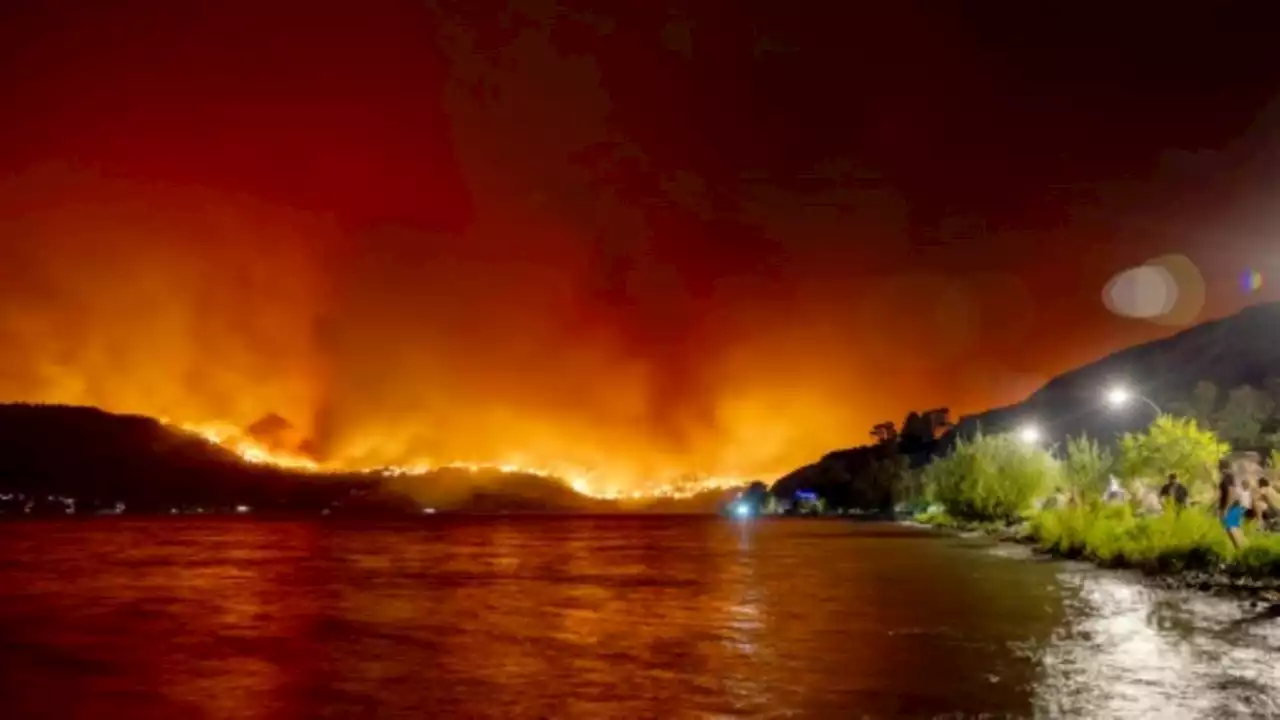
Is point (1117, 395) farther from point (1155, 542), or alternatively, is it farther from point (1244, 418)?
point (1244, 418)

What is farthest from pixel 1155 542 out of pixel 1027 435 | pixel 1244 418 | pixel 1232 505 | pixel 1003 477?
pixel 1244 418

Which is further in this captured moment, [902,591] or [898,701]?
[902,591]

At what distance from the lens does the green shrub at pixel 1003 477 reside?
4193 inches

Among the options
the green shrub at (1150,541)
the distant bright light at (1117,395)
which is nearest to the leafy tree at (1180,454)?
the green shrub at (1150,541)

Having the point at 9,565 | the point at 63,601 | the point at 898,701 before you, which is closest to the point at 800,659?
the point at 898,701

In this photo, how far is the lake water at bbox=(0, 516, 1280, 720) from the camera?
22516mm

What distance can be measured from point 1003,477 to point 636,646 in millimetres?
86384

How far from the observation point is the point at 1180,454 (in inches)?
2815

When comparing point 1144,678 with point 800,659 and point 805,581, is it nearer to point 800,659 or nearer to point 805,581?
point 800,659

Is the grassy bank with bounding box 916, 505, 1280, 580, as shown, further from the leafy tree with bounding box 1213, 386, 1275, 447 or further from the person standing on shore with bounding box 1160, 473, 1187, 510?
the leafy tree with bounding box 1213, 386, 1275, 447

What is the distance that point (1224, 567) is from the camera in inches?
1821

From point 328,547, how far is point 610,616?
69892mm

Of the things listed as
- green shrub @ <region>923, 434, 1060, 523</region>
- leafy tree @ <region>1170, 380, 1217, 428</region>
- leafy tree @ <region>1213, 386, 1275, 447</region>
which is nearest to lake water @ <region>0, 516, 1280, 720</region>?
green shrub @ <region>923, 434, 1060, 523</region>

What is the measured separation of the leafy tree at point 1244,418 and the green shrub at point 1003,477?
1675 centimetres
